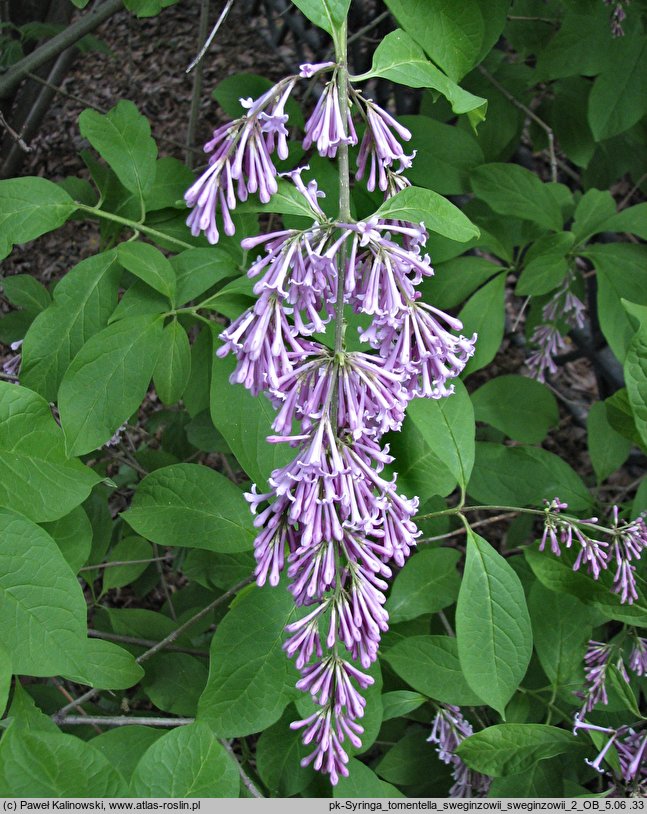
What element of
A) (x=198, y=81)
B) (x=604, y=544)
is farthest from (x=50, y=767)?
(x=198, y=81)

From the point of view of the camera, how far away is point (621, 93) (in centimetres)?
243

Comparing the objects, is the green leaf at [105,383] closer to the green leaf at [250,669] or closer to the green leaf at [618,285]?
the green leaf at [250,669]

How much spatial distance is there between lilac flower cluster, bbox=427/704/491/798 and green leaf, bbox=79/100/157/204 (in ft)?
5.64

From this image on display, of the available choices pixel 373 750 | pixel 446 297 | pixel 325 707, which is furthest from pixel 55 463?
pixel 373 750

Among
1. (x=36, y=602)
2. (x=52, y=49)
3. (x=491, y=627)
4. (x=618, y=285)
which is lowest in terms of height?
(x=491, y=627)

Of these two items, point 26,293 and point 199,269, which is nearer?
point 199,269

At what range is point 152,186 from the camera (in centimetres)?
215

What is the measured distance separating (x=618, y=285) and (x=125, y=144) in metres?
1.50

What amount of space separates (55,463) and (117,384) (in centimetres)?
23

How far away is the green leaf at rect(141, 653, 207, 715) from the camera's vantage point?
7.25 feet

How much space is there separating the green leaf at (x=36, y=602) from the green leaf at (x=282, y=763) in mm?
784

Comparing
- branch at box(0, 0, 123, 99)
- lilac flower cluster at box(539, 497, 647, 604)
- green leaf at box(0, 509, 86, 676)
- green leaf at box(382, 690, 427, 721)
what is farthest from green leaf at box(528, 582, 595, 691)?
branch at box(0, 0, 123, 99)

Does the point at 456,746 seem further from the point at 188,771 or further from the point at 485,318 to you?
the point at 485,318

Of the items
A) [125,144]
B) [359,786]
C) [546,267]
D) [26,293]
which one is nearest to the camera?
[359,786]
